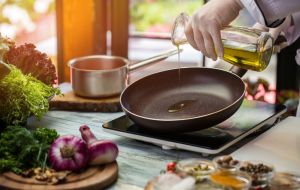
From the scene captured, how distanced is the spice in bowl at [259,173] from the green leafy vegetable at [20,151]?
0.43 meters

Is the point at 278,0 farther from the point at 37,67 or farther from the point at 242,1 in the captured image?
the point at 37,67

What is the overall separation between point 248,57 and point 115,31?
1016 mm

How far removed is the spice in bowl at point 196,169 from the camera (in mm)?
1125

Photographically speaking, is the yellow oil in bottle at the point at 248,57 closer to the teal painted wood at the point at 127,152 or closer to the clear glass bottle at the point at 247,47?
the clear glass bottle at the point at 247,47

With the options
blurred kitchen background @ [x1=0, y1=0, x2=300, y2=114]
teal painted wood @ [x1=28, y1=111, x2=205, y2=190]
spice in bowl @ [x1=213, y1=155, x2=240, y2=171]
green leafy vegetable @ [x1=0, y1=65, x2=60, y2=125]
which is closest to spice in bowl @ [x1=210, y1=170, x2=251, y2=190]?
spice in bowl @ [x1=213, y1=155, x2=240, y2=171]

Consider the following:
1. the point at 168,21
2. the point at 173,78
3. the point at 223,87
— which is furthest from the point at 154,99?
the point at 168,21

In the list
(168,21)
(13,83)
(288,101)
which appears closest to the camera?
(13,83)

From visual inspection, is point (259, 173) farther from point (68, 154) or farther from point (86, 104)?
point (86, 104)

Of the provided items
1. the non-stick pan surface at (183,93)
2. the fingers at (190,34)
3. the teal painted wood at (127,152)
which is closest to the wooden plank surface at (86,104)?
the teal painted wood at (127,152)

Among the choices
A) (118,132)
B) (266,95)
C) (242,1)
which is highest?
(242,1)

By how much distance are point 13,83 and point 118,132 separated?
0.99 feet

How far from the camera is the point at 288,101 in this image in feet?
7.48

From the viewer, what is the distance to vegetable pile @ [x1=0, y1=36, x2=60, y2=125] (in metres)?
1.43

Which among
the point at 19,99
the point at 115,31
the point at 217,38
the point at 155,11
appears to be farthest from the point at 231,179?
the point at 155,11
